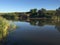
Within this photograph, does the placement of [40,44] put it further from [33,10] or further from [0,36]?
[33,10]

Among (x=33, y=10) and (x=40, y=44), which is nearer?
(x=40, y=44)

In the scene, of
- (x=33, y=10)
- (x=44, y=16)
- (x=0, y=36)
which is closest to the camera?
(x=0, y=36)

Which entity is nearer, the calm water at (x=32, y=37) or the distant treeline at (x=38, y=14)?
the calm water at (x=32, y=37)

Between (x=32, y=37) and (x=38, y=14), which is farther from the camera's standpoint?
(x=38, y=14)

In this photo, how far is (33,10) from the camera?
58.1 meters

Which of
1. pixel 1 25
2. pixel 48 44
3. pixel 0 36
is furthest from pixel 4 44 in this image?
pixel 1 25

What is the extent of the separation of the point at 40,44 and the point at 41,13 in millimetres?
43551

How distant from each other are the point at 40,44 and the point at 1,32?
4.39m

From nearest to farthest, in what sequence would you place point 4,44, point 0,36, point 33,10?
point 4,44
point 0,36
point 33,10

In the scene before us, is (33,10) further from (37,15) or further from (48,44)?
(48,44)

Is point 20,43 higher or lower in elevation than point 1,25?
lower

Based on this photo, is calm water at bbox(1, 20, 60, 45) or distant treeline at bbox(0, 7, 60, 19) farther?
distant treeline at bbox(0, 7, 60, 19)

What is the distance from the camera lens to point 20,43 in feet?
35.3

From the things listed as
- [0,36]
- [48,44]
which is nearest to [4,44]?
[0,36]
